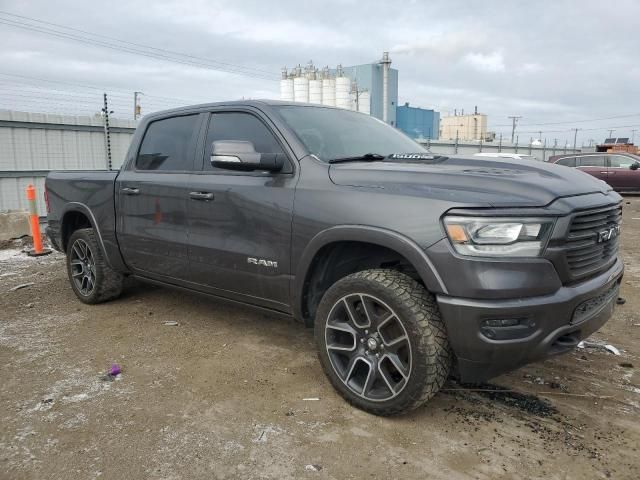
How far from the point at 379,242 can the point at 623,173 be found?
1806cm

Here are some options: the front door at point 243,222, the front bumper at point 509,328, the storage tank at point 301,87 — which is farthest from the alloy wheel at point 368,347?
the storage tank at point 301,87

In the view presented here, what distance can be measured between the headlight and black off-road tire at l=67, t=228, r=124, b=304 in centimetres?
376

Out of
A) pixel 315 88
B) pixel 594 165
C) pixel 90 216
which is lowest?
pixel 90 216

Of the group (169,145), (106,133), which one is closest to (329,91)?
(106,133)

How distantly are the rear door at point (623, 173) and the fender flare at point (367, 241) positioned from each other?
17.6 metres

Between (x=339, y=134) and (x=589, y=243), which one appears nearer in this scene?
(x=589, y=243)

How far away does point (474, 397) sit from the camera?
320 cm

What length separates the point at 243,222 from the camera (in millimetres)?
3557

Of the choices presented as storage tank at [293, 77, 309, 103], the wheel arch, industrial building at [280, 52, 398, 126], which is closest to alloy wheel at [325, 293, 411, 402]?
the wheel arch

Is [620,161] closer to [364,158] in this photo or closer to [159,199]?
[364,158]

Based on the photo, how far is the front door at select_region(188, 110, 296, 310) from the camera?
133 inches

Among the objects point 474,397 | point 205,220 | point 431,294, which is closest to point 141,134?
point 205,220

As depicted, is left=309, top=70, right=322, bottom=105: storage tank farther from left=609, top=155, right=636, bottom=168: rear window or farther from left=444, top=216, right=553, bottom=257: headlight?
left=444, top=216, right=553, bottom=257: headlight

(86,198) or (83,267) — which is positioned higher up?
(86,198)
